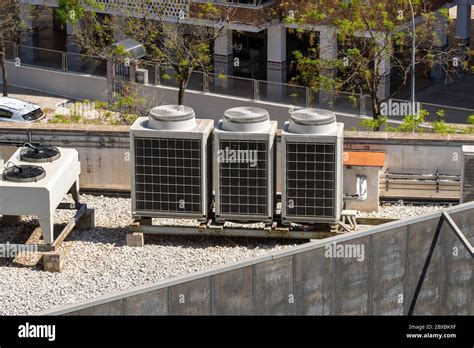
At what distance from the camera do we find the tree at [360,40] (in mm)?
36188

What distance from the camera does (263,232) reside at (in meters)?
20.1

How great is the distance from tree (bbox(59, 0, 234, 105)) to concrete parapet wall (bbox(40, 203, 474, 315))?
22.0 meters

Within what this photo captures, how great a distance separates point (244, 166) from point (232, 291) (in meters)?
5.34

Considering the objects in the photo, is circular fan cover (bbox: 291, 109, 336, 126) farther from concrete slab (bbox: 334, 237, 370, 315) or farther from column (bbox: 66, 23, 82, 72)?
column (bbox: 66, 23, 82, 72)

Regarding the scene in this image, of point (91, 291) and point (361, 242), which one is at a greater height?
point (361, 242)

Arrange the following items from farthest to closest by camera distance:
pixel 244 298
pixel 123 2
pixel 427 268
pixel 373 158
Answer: pixel 123 2 < pixel 373 158 < pixel 427 268 < pixel 244 298

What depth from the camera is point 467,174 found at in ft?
68.3

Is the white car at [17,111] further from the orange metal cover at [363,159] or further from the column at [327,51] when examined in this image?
the orange metal cover at [363,159]

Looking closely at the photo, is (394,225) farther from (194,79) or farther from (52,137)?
(194,79)

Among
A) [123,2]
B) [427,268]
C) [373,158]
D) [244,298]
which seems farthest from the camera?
[123,2]

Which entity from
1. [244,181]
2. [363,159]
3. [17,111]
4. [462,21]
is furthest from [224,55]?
[244,181]

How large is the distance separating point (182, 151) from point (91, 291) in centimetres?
266

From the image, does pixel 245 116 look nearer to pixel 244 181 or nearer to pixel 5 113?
pixel 244 181
